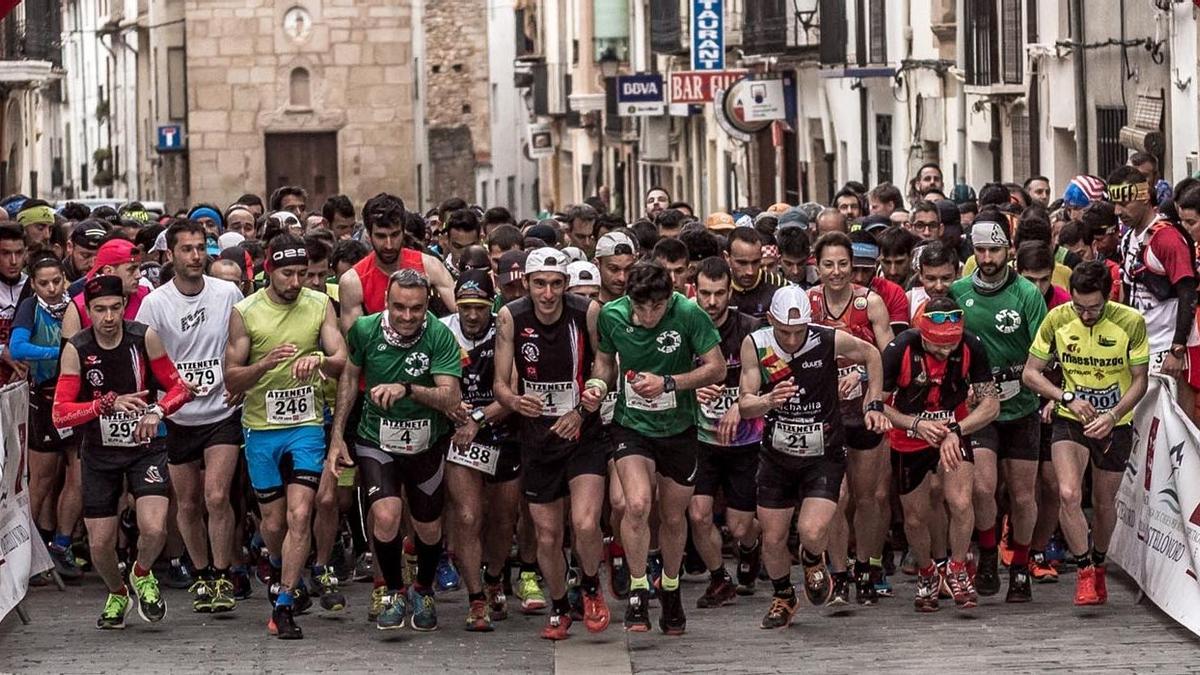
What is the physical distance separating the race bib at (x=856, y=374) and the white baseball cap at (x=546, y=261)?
5.25 feet

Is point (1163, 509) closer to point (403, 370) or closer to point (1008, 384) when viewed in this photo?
point (1008, 384)

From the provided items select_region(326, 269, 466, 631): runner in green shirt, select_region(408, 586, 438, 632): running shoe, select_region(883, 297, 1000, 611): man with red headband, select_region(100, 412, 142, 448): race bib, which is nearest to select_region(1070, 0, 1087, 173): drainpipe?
select_region(883, 297, 1000, 611): man with red headband

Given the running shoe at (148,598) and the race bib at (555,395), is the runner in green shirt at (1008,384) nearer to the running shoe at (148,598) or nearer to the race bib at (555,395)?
the race bib at (555,395)

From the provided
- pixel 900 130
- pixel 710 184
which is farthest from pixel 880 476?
pixel 710 184

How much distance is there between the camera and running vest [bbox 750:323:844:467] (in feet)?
39.4

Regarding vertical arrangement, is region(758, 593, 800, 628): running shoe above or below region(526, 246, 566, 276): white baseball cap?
below

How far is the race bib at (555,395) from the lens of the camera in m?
12.1

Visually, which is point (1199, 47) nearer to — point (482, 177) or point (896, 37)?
point (896, 37)

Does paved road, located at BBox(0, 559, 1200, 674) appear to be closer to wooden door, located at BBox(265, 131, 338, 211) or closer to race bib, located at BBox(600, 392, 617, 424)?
race bib, located at BBox(600, 392, 617, 424)

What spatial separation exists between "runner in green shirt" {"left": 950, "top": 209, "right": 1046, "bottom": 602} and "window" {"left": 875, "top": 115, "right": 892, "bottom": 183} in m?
20.2

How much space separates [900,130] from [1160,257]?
62.2 ft

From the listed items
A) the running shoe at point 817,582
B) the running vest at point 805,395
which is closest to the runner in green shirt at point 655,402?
the running vest at point 805,395

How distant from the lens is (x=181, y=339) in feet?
42.4

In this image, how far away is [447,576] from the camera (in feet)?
45.2
